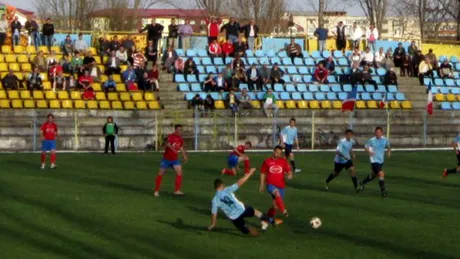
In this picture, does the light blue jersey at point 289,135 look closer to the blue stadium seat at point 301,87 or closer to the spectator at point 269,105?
the spectator at point 269,105

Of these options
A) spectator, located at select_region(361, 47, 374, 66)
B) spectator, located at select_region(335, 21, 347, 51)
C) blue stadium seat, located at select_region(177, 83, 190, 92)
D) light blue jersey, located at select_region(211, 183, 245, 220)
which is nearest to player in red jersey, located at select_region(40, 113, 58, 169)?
blue stadium seat, located at select_region(177, 83, 190, 92)

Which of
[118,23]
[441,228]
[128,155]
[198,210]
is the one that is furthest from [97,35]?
[441,228]

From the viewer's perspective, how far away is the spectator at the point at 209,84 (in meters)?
49.8

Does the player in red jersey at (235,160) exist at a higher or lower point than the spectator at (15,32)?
lower

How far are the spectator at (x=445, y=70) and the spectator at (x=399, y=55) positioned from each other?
2.08 m

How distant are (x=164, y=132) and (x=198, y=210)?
22.3 meters

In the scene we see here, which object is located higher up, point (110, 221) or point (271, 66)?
point (271, 66)

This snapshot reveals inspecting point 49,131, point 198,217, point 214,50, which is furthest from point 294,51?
point 198,217

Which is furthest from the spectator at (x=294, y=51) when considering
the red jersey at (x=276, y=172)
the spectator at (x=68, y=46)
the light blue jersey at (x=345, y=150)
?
the red jersey at (x=276, y=172)

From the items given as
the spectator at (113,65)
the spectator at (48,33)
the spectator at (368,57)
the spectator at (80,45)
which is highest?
the spectator at (48,33)

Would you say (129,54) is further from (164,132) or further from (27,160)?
(27,160)

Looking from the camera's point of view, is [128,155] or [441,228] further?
[128,155]

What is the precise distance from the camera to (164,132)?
4678 centimetres

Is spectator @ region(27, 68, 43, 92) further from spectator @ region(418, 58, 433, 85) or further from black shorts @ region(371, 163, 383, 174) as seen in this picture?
black shorts @ region(371, 163, 383, 174)
